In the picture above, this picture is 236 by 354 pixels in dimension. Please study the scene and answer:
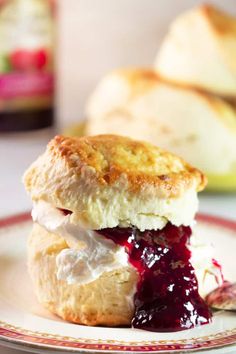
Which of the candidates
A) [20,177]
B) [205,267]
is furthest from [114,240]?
[20,177]

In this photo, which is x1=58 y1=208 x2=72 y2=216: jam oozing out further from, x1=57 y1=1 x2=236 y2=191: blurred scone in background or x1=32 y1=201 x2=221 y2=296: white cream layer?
x1=57 y1=1 x2=236 y2=191: blurred scone in background

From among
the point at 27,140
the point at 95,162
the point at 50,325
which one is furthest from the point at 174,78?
the point at 50,325

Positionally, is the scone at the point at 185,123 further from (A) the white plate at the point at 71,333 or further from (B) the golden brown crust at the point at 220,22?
(A) the white plate at the point at 71,333

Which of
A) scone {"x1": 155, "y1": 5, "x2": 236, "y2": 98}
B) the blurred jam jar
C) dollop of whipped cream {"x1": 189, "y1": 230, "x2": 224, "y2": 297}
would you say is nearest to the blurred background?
the blurred jam jar

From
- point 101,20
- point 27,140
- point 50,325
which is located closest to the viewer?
point 50,325

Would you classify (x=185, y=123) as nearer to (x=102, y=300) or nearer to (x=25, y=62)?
(x=25, y=62)

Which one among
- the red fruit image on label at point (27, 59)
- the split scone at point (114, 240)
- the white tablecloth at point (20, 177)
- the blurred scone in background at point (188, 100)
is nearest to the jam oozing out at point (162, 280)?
the split scone at point (114, 240)

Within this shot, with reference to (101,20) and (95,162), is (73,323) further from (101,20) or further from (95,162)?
(101,20)
